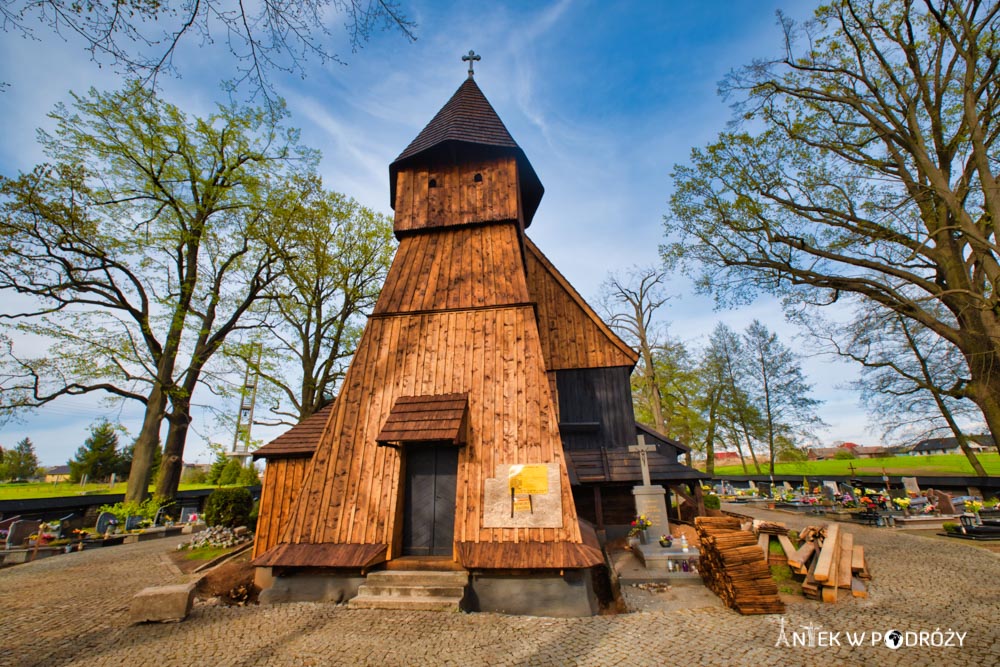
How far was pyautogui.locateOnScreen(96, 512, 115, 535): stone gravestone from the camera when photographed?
1326 centimetres

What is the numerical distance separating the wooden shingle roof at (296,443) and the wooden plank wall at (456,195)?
5.45 metres

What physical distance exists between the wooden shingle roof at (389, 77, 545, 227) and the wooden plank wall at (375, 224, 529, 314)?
7.42ft

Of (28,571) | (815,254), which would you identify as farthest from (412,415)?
(815,254)

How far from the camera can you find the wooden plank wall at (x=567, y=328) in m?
12.9

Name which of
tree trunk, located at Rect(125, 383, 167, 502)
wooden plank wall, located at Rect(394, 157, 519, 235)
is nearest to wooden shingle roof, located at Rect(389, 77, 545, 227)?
wooden plank wall, located at Rect(394, 157, 519, 235)

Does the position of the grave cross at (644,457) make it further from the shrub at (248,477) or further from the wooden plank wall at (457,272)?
the shrub at (248,477)

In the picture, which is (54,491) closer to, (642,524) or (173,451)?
(173,451)

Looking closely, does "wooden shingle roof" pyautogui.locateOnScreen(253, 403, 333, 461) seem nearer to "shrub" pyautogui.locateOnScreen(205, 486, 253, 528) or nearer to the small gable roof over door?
the small gable roof over door

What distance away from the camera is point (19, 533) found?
1114cm

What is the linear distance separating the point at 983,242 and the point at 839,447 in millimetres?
70429

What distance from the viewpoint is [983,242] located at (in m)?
8.63

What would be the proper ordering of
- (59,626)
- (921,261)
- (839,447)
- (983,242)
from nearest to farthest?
(59,626) → (983,242) → (921,261) → (839,447)

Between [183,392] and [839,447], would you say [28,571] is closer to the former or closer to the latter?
[183,392]

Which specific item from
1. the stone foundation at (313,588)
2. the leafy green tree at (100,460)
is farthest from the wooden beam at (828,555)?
the leafy green tree at (100,460)
